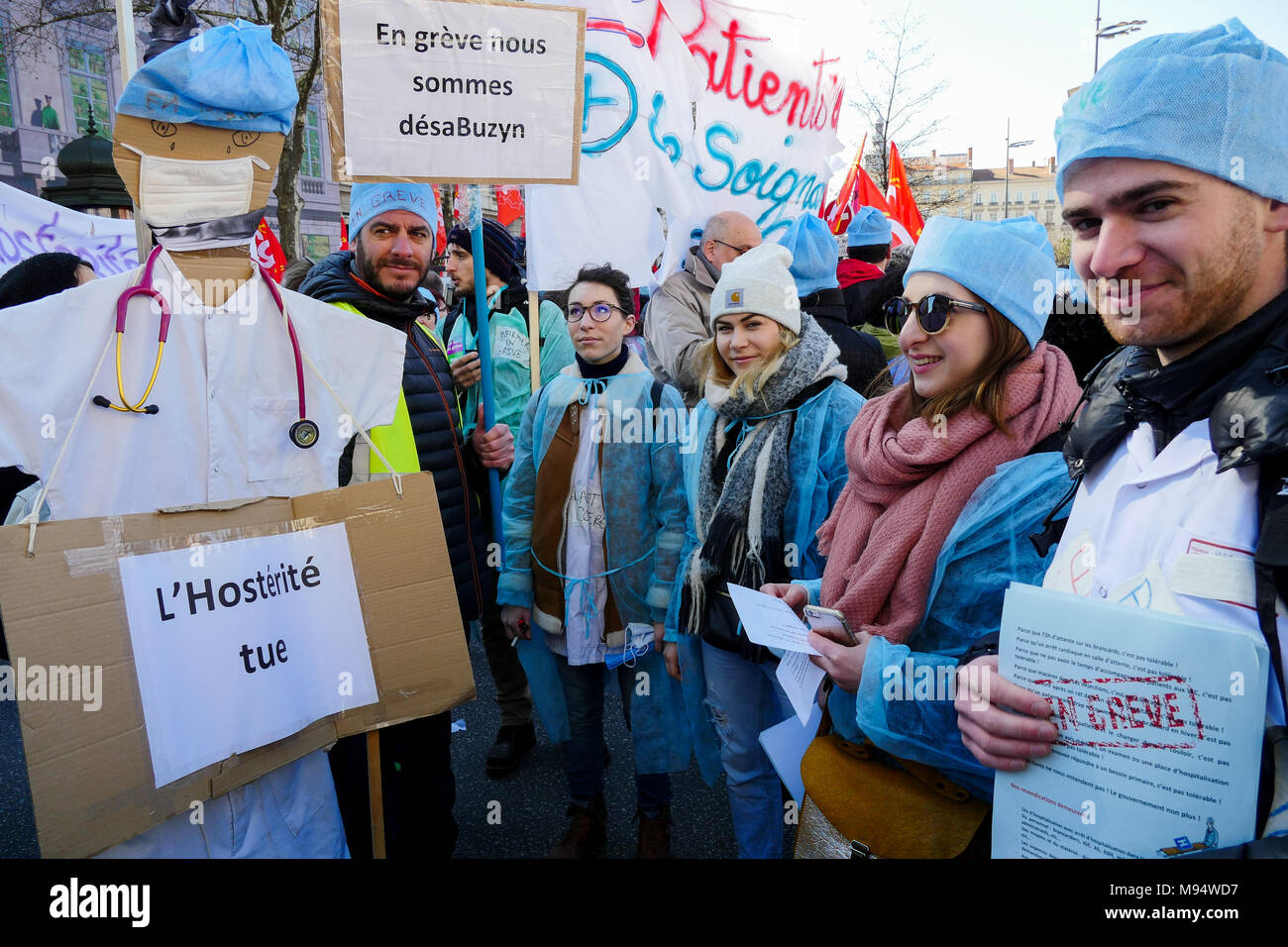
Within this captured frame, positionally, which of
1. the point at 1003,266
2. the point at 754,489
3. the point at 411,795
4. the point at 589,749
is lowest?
the point at 589,749

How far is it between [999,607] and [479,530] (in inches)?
75.9

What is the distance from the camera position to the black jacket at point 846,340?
380cm

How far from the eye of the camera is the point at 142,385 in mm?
1645

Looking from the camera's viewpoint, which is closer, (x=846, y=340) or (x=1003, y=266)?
(x=1003, y=266)

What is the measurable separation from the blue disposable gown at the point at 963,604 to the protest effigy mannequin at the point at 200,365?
1.36 metres

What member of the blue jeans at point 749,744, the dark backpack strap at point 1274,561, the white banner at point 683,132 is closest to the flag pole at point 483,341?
the white banner at point 683,132

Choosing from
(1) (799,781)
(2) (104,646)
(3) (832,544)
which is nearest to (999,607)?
(3) (832,544)

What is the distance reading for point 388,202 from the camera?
9.02ft

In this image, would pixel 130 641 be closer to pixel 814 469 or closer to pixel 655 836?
pixel 814 469

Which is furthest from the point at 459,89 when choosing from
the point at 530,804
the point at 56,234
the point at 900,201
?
the point at 900,201

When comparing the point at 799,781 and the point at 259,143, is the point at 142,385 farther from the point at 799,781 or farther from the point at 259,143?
the point at 799,781

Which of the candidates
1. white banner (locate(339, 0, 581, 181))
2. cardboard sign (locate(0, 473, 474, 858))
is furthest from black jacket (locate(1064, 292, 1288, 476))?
white banner (locate(339, 0, 581, 181))

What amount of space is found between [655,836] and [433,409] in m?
1.87

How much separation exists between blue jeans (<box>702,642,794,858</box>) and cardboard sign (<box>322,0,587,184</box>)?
1817 mm
